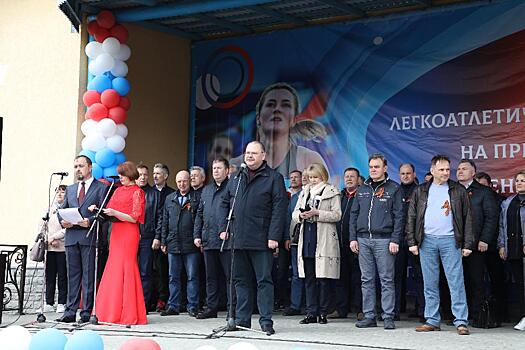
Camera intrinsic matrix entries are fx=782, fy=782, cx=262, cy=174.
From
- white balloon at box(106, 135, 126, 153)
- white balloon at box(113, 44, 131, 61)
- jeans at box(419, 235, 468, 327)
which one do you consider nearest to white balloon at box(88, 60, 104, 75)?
white balloon at box(113, 44, 131, 61)

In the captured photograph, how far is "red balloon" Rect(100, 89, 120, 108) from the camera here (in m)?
10.4

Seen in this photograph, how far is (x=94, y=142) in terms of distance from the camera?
33.9 feet

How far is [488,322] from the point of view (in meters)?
8.07

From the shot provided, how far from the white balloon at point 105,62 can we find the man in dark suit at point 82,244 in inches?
97.9

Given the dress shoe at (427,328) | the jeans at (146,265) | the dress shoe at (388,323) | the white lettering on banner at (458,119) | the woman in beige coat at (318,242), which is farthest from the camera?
the white lettering on banner at (458,119)

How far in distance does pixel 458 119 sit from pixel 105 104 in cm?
468

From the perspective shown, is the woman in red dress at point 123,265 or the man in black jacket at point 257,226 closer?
the man in black jacket at point 257,226

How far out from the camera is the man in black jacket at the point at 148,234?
955 cm

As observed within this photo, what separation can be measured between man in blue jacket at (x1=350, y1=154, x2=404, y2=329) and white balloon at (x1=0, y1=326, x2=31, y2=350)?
411 centimetres

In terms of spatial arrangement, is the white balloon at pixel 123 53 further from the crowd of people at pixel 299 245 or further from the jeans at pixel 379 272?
the jeans at pixel 379 272

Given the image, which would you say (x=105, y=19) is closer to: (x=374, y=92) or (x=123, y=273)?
(x=374, y=92)

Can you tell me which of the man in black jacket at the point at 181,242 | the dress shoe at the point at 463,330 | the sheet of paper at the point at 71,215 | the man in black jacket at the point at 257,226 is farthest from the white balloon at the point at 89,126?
the dress shoe at the point at 463,330

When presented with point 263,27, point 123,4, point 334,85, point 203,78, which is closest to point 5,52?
point 123,4

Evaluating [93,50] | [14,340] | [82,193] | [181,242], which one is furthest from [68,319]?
[93,50]
